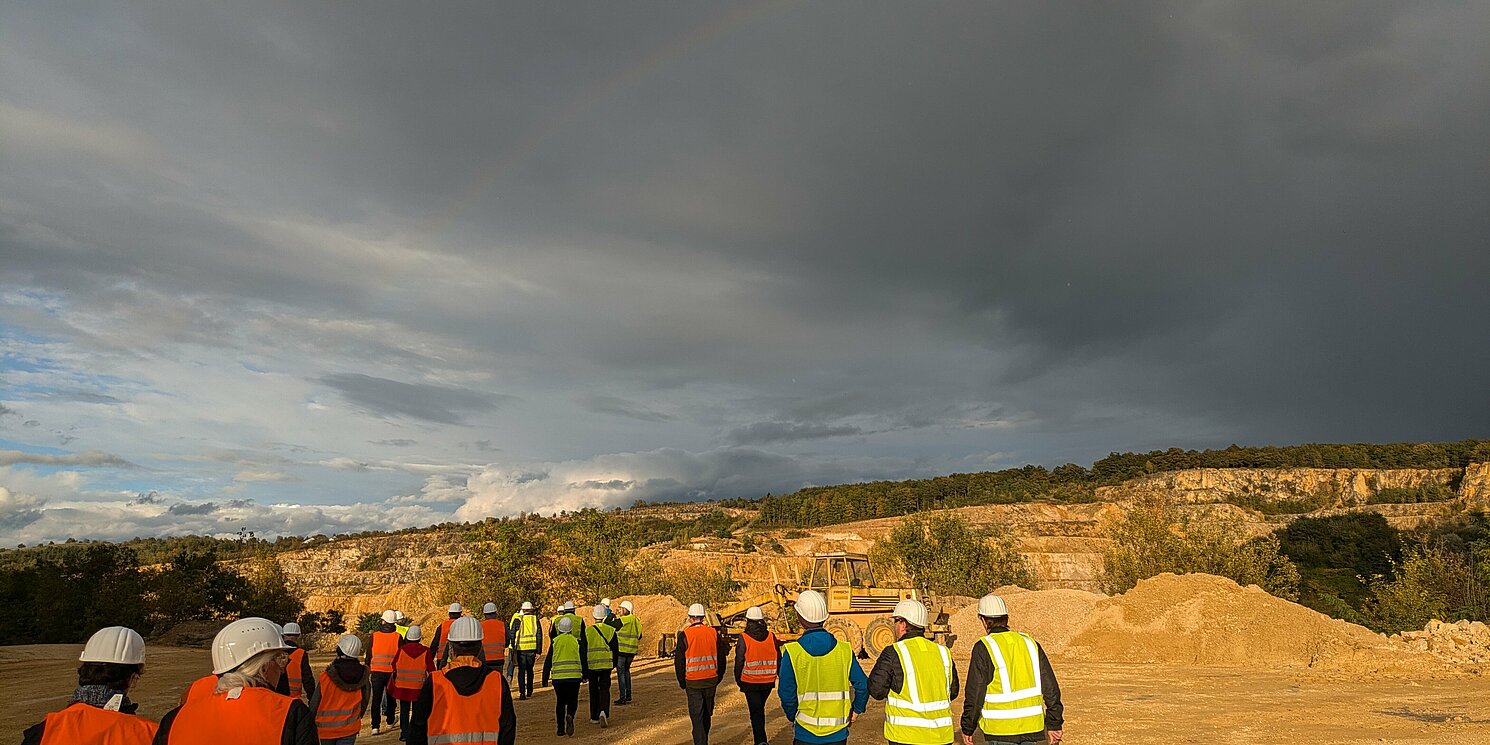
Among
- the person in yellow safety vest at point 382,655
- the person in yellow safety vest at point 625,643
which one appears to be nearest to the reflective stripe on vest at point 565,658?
the person in yellow safety vest at point 382,655

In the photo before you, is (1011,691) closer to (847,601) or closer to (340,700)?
(340,700)

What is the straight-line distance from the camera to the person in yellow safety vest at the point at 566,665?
1337cm

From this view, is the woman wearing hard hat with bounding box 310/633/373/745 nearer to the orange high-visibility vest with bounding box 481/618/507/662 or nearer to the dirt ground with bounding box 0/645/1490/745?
the dirt ground with bounding box 0/645/1490/745

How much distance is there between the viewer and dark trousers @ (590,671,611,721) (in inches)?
591

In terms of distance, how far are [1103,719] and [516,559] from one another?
3555 cm

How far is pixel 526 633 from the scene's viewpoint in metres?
17.5

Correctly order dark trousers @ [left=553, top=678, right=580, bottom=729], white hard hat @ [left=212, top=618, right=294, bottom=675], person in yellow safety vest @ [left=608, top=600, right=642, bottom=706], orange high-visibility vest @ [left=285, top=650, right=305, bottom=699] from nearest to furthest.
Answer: white hard hat @ [left=212, top=618, right=294, bottom=675], orange high-visibility vest @ [left=285, top=650, right=305, bottom=699], dark trousers @ [left=553, top=678, right=580, bottom=729], person in yellow safety vest @ [left=608, top=600, right=642, bottom=706]

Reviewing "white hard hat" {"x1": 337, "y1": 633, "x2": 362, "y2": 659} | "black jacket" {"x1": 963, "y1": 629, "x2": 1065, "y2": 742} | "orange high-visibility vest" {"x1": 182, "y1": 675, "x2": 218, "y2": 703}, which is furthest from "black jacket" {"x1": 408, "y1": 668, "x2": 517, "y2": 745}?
"black jacket" {"x1": 963, "y1": 629, "x2": 1065, "y2": 742}

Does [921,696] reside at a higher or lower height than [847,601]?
higher

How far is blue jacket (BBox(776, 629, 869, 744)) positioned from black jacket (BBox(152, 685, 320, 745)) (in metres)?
3.87

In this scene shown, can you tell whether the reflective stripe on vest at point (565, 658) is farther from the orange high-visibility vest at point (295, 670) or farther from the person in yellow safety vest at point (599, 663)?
the orange high-visibility vest at point (295, 670)

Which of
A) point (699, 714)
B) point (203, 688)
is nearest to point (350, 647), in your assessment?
point (699, 714)

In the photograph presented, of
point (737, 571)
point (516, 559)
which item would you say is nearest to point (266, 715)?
point (516, 559)

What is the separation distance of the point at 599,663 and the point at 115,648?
1082 centimetres
